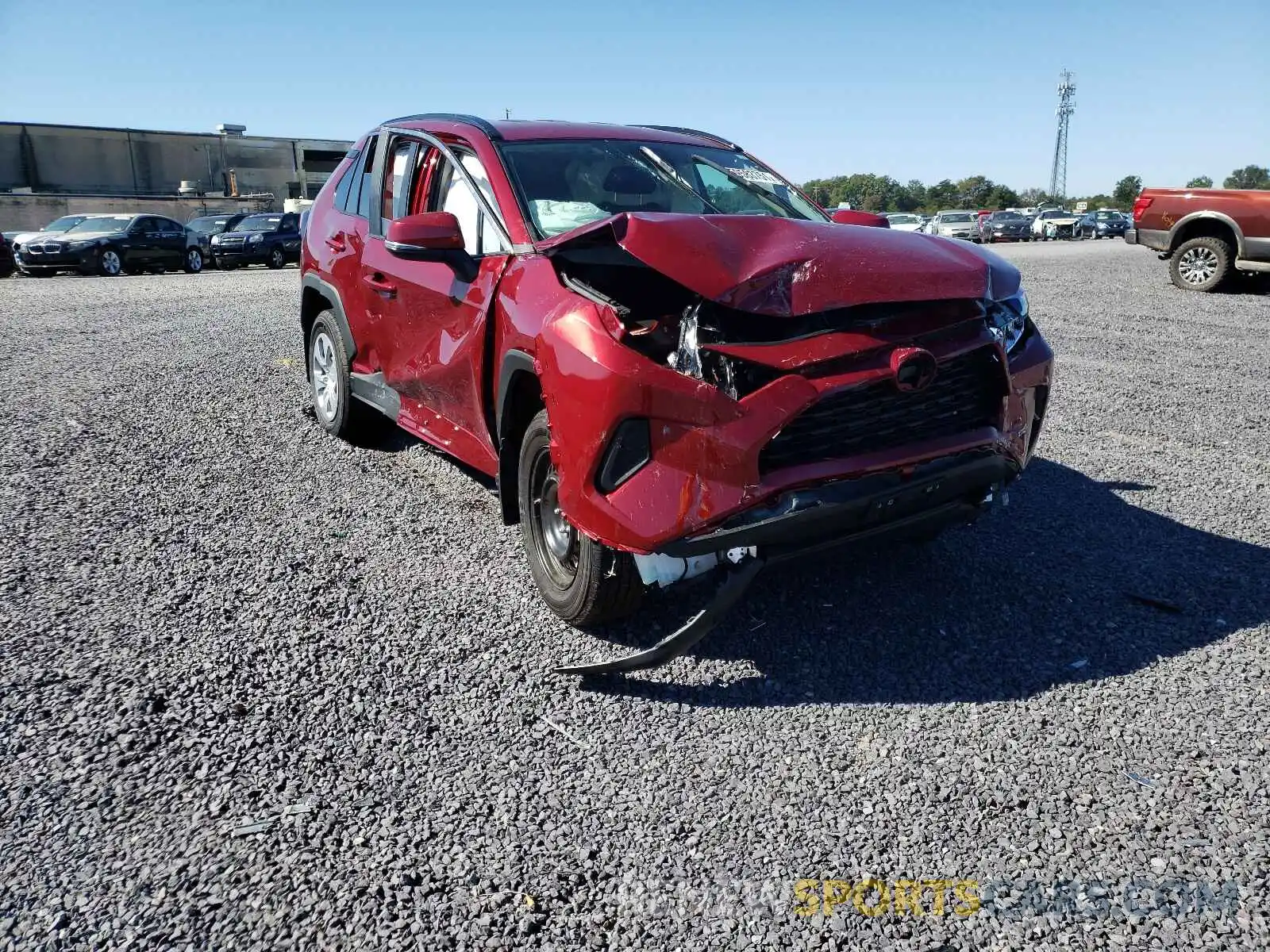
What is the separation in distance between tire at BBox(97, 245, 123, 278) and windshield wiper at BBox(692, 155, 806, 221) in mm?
21246

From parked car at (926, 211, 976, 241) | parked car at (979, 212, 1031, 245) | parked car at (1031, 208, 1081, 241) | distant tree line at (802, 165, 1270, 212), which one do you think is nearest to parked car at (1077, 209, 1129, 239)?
parked car at (1031, 208, 1081, 241)

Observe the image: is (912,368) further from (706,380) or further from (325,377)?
(325,377)

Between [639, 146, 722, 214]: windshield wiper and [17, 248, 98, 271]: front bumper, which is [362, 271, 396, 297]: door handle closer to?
[639, 146, 722, 214]: windshield wiper

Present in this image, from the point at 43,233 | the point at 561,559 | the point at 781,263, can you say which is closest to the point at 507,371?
the point at 561,559

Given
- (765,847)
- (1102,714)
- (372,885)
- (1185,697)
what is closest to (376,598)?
(372,885)

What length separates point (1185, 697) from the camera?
3037mm

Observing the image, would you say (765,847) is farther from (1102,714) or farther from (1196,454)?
(1196,454)

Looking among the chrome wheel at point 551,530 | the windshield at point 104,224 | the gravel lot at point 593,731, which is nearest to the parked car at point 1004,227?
the windshield at point 104,224

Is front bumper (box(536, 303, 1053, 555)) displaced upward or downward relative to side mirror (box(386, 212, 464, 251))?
downward

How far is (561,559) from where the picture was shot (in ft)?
11.6

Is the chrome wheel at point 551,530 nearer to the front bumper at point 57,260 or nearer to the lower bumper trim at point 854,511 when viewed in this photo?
the lower bumper trim at point 854,511

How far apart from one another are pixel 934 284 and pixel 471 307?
1.82m

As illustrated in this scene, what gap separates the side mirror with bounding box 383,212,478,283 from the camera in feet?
12.2

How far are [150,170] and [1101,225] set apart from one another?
5276 cm
